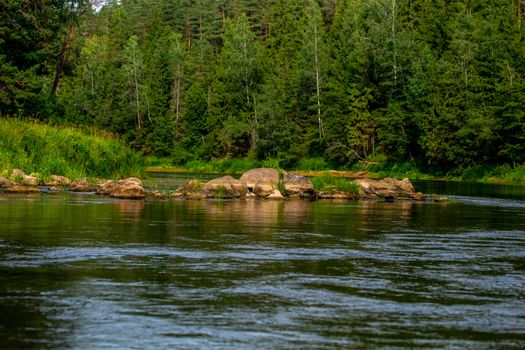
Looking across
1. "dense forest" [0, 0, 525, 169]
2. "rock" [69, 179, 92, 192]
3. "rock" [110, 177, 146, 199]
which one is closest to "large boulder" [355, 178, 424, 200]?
"rock" [110, 177, 146, 199]

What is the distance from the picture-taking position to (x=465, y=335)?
10891mm

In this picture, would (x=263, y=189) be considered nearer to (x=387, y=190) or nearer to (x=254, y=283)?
(x=387, y=190)

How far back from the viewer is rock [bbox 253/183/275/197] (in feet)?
135

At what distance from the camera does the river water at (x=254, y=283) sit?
35.0ft

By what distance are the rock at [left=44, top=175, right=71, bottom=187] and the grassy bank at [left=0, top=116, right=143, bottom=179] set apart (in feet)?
1.29

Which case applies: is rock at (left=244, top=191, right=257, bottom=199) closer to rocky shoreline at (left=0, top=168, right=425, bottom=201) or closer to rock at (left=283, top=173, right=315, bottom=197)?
rocky shoreline at (left=0, top=168, right=425, bottom=201)

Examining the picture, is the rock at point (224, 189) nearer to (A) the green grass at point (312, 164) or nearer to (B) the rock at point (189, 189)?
(B) the rock at point (189, 189)

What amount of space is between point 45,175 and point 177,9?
491ft

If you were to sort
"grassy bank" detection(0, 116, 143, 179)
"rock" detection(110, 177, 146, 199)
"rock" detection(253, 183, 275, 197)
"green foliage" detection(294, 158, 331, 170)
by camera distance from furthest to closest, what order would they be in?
"green foliage" detection(294, 158, 331, 170) < "grassy bank" detection(0, 116, 143, 179) < "rock" detection(253, 183, 275, 197) < "rock" detection(110, 177, 146, 199)

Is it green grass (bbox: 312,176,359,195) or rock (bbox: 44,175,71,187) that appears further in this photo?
green grass (bbox: 312,176,359,195)

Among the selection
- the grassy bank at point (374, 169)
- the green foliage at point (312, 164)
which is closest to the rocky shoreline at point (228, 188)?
the grassy bank at point (374, 169)

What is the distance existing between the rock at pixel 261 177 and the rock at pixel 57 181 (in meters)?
9.22

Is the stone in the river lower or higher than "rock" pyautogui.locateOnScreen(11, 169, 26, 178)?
lower

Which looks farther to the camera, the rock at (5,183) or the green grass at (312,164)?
the green grass at (312,164)
